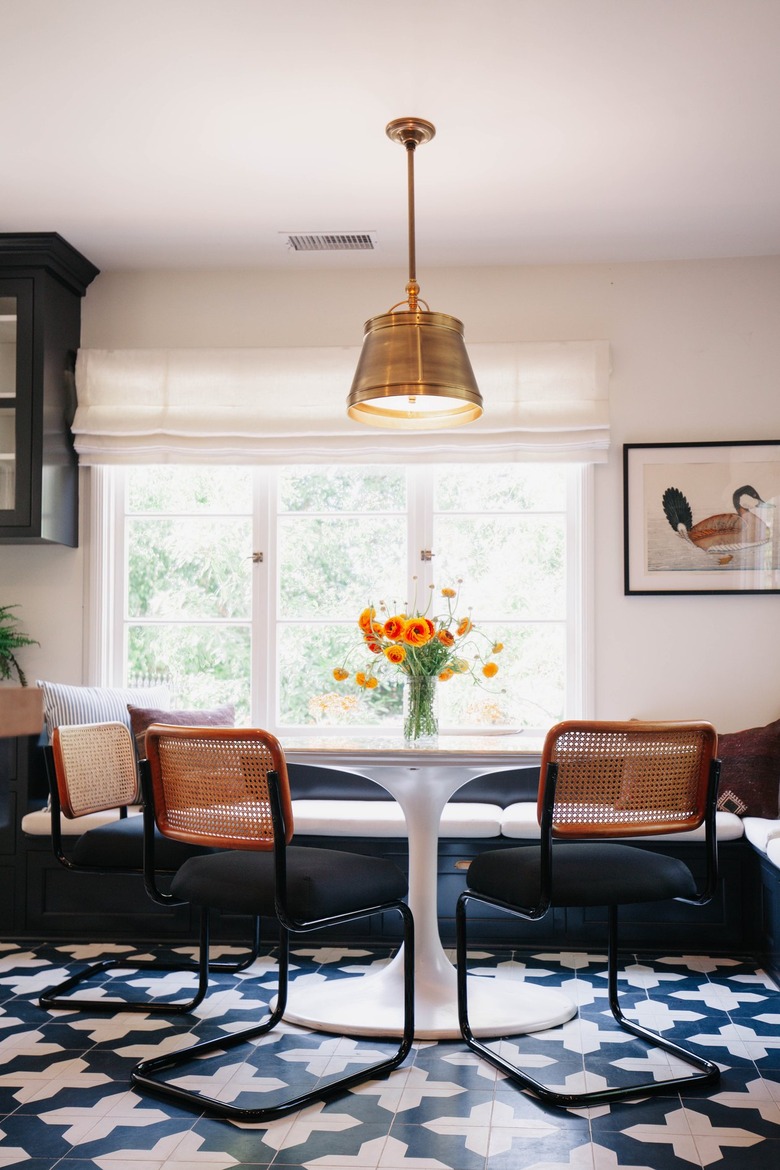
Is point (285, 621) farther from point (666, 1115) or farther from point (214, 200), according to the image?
point (666, 1115)

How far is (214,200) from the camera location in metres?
3.96

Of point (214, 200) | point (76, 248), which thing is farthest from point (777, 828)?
point (76, 248)

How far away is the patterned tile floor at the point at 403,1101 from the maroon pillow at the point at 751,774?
68 centimetres

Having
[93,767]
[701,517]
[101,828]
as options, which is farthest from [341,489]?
[101,828]

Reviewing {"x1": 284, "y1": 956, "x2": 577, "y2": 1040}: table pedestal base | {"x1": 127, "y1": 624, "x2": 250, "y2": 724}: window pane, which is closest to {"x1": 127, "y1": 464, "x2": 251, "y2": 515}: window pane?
{"x1": 127, "y1": 624, "x2": 250, "y2": 724}: window pane

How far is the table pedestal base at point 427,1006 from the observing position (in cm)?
289

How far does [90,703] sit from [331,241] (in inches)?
81.6

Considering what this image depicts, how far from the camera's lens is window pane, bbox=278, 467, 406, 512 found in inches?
182

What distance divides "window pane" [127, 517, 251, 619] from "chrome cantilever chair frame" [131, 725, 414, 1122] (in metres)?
2.01

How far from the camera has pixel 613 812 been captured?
254cm

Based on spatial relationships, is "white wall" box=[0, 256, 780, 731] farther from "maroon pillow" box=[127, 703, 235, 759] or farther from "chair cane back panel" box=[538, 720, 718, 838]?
"chair cane back panel" box=[538, 720, 718, 838]

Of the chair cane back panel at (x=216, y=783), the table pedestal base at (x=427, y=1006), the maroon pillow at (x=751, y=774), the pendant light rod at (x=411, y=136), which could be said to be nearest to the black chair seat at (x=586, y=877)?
the table pedestal base at (x=427, y=1006)

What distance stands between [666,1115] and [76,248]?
3.81 m

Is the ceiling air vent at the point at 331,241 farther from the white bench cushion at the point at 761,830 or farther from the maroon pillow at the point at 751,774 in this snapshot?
the white bench cushion at the point at 761,830
